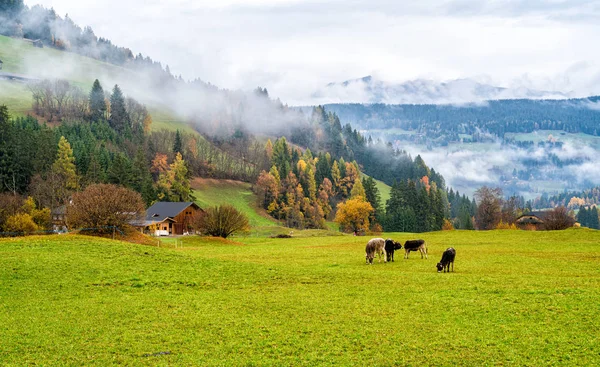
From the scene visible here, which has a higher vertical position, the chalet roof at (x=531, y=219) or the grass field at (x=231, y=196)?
the grass field at (x=231, y=196)

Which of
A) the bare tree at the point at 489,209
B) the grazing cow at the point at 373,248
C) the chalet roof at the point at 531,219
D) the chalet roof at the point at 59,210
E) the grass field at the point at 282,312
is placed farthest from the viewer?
the chalet roof at the point at 531,219

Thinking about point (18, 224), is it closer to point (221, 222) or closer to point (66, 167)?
point (221, 222)

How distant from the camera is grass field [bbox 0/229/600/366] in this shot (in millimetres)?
17203

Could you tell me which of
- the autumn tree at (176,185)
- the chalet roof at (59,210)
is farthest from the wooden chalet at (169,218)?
the chalet roof at (59,210)

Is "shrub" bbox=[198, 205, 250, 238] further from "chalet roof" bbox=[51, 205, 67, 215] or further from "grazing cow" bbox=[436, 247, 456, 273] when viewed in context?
"grazing cow" bbox=[436, 247, 456, 273]

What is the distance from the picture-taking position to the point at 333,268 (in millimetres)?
37875

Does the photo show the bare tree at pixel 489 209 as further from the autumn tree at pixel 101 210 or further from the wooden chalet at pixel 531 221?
the autumn tree at pixel 101 210

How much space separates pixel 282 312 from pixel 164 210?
335ft

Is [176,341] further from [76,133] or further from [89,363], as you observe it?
[76,133]

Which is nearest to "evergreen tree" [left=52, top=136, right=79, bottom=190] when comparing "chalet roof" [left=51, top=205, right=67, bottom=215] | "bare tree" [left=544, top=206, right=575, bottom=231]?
"chalet roof" [left=51, top=205, right=67, bottom=215]

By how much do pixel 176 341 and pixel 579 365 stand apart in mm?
13233

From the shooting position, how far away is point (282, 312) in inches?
915

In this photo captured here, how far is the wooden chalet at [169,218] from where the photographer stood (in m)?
116

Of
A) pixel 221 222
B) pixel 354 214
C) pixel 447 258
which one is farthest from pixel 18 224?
pixel 354 214
